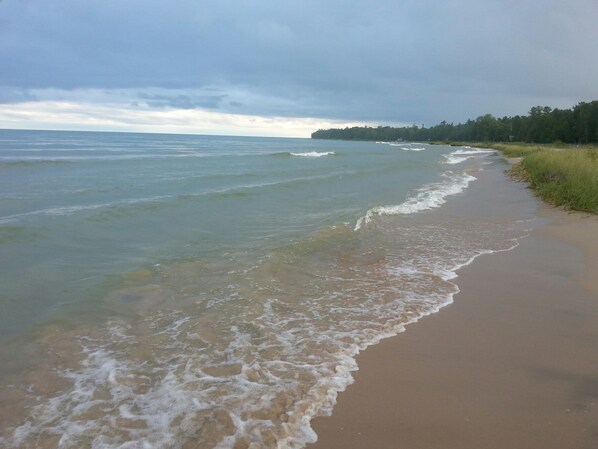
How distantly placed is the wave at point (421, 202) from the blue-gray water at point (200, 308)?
0.96 feet

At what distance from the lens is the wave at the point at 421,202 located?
49.5ft

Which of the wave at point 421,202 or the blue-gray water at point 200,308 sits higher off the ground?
the wave at point 421,202

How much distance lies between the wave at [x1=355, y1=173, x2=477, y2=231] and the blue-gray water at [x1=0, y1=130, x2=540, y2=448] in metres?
0.29

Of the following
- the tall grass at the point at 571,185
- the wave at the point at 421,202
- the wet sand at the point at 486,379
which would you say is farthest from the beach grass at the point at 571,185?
the wet sand at the point at 486,379

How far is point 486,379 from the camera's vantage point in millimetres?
4539

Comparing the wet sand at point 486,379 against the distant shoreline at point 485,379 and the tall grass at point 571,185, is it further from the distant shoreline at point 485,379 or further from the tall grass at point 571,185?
the tall grass at point 571,185

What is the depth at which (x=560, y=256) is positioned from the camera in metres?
9.55

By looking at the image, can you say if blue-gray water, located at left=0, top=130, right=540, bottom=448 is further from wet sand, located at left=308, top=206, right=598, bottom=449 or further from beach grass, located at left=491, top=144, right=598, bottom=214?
beach grass, located at left=491, top=144, right=598, bottom=214

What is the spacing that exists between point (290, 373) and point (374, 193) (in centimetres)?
1797

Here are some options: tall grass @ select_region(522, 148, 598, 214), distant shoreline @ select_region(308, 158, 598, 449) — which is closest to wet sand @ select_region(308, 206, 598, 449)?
distant shoreline @ select_region(308, 158, 598, 449)

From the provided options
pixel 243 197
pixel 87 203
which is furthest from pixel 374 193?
pixel 87 203

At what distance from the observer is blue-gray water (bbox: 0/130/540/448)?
4023mm

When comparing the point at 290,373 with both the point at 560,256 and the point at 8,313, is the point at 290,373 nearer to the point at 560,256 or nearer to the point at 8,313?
the point at 8,313

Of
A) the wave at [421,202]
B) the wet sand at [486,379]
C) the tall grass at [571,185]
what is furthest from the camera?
the wave at [421,202]
